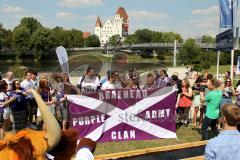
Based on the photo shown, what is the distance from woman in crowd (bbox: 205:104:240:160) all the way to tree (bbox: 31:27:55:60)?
4263 inches

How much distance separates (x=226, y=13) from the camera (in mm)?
19766

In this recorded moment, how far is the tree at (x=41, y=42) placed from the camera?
110m

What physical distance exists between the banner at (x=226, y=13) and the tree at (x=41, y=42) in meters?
93.8

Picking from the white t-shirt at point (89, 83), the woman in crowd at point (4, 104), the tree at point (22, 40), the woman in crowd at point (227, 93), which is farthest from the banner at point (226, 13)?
the tree at point (22, 40)

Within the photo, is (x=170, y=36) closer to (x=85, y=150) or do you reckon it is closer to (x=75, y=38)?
(x=75, y=38)

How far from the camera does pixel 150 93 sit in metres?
10.2

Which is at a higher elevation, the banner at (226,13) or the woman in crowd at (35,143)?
the banner at (226,13)

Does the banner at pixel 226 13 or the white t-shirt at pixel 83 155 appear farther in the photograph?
the banner at pixel 226 13

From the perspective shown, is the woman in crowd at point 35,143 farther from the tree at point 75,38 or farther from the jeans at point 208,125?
the tree at point 75,38

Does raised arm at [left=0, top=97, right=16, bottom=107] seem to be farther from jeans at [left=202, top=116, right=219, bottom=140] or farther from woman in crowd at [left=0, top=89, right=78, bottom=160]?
woman in crowd at [left=0, top=89, right=78, bottom=160]

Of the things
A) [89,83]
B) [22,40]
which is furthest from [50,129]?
[22,40]

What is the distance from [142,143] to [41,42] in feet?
340

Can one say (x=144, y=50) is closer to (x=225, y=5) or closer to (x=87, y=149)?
(x=225, y=5)

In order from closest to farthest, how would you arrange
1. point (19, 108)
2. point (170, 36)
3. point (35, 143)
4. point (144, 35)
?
point (35, 143), point (19, 108), point (144, 35), point (170, 36)
